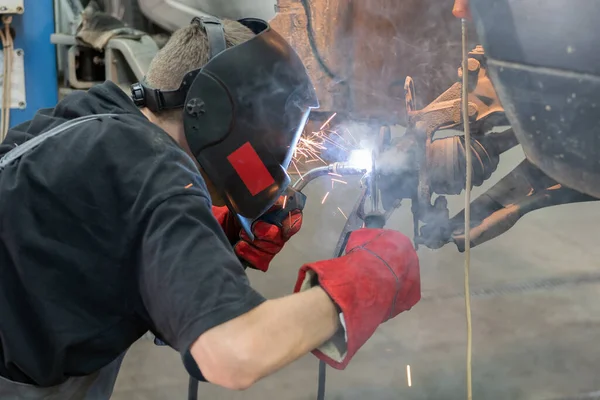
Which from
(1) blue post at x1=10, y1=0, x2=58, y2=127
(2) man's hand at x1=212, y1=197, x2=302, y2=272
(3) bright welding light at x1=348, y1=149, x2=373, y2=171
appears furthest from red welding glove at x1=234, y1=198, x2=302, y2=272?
(1) blue post at x1=10, y1=0, x2=58, y2=127

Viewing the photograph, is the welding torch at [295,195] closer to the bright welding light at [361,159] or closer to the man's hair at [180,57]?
the bright welding light at [361,159]

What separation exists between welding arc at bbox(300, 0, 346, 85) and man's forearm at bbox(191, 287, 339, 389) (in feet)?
3.45

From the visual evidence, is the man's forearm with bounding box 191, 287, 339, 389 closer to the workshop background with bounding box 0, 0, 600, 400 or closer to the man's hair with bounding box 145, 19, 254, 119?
the man's hair with bounding box 145, 19, 254, 119

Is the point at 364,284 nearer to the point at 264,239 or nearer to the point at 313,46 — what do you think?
the point at 264,239

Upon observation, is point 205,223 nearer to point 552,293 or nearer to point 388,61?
point 388,61

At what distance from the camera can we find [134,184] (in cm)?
86

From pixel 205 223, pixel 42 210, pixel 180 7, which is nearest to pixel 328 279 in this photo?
pixel 205 223

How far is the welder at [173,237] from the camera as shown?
0.80 meters

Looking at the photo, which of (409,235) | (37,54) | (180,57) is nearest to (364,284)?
(180,57)

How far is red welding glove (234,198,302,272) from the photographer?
1458mm

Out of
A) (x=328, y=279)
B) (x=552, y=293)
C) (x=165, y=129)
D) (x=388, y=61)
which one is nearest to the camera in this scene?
(x=328, y=279)

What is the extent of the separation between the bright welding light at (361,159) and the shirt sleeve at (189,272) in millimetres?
714

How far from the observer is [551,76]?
996 millimetres

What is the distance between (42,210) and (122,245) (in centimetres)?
13
